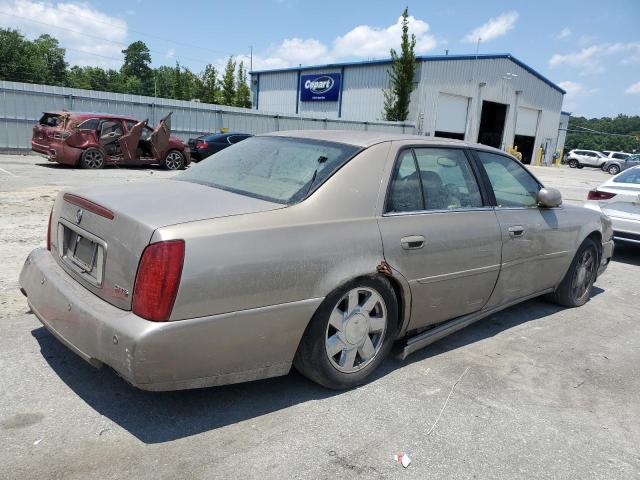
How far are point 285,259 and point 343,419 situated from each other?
38.0 inches

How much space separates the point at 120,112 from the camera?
69.8 ft

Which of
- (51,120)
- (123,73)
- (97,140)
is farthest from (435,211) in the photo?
(123,73)

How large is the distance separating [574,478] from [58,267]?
9.92ft

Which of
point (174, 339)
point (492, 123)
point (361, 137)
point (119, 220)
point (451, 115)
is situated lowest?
point (174, 339)

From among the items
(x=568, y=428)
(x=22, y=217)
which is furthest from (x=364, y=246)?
(x=22, y=217)

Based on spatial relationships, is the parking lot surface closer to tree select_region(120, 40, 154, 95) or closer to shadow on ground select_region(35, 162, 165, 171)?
shadow on ground select_region(35, 162, 165, 171)

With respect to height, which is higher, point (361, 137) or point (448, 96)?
point (448, 96)

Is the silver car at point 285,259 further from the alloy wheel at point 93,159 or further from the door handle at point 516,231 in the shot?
the alloy wheel at point 93,159

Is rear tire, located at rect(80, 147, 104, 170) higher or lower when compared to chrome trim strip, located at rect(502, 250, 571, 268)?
lower

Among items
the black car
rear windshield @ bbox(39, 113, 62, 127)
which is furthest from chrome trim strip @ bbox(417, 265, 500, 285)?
the black car

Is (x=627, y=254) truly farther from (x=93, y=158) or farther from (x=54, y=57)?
(x=54, y=57)

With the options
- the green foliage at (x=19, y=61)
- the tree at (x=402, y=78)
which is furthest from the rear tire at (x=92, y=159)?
the green foliage at (x=19, y=61)

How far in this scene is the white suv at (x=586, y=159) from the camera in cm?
4922

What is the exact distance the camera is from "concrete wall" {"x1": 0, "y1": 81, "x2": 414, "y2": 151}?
60.6ft
